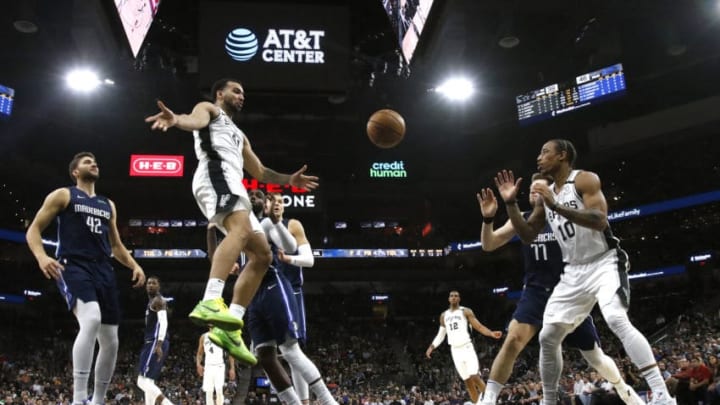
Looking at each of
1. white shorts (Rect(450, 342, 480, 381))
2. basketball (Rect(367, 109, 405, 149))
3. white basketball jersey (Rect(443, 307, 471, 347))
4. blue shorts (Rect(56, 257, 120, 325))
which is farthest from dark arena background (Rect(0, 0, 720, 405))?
blue shorts (Rect(56, 257, 120, 325))

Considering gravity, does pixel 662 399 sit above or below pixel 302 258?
below

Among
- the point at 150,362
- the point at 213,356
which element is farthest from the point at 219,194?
the point at 213,356

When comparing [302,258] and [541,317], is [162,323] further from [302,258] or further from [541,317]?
[541,317]

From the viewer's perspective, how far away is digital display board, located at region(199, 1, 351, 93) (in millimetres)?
15984

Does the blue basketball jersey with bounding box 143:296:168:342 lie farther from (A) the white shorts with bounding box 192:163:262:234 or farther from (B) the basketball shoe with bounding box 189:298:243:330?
(B) the basketball shoe with bounding box 189:298:243:330

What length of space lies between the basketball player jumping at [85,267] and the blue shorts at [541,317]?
3.90 meters

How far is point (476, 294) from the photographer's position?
109 ft

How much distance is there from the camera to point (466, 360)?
38.0ft

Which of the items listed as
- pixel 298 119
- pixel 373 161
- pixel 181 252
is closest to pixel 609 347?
pixel 373 161

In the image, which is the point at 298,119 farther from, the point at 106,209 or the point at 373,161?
the point at 106,209

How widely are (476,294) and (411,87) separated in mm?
14870

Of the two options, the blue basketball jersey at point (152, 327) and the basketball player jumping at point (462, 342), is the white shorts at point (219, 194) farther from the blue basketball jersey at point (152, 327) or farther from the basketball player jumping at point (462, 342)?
the basketball player jumping at point (462, 342)

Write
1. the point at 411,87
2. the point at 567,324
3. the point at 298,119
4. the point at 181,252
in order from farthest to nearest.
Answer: the point at 181,252, the point at 298,119, the point at 411,87, the point at 567,324

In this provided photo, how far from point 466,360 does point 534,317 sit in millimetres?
5564
